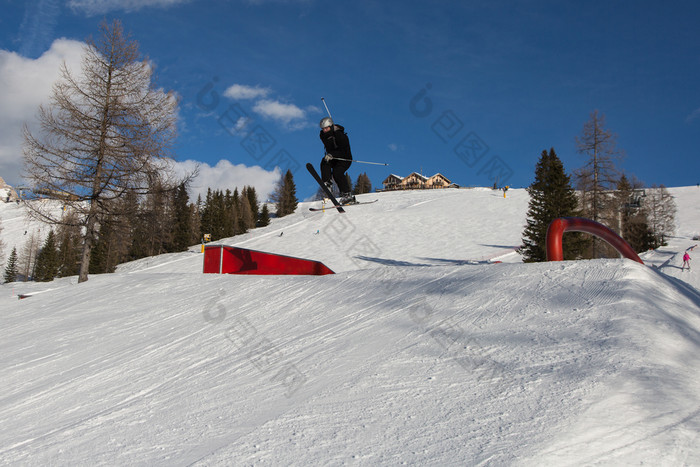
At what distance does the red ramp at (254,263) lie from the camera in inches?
547

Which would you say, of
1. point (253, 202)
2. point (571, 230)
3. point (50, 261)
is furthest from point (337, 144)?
point (253, 202)

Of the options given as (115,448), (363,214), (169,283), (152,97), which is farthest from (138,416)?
(363,214)

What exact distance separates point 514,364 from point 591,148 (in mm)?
26620

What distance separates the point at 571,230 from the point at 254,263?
32.2 feet

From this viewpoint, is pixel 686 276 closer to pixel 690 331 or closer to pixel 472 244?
pixel 472 244

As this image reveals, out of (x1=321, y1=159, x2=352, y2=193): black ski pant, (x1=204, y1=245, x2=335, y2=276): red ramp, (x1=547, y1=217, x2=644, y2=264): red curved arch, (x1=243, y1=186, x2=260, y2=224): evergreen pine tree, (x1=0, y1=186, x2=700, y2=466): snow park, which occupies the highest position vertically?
(x1=243, y1=186, x2=260, y2=224): evergreen pine tree

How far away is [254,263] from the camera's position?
14.4m

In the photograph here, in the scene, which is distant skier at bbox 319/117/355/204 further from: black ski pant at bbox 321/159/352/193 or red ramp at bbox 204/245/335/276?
red ramp at bbox 204/245/335/276

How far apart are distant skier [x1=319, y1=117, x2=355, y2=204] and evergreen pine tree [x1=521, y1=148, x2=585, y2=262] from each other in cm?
1737

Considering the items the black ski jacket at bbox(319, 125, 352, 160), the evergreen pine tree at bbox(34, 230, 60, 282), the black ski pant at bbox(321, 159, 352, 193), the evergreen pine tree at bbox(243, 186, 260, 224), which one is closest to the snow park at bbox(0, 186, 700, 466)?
the black ski pant at bbox(321, 159, 352, 193)

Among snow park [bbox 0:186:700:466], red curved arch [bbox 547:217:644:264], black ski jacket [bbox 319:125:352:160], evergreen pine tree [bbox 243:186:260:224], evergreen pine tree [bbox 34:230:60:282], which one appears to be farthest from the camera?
evergreen pine tree [bbox 243:186:260:224]

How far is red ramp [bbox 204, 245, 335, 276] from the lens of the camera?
13898mm

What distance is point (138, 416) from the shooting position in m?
3.45

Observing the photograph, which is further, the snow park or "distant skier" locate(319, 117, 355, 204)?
"distant skier" locate(319, 117, 355, 204)
